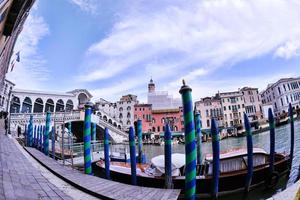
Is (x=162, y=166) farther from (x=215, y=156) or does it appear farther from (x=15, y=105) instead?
(x=15, y=105)

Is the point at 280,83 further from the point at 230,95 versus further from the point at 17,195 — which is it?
the point at 17,195

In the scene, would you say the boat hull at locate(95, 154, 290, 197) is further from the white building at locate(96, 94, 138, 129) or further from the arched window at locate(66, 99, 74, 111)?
the white building at locate(96, 94, 138, 129)

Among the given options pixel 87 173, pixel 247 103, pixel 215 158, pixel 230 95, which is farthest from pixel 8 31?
pixel 247 103

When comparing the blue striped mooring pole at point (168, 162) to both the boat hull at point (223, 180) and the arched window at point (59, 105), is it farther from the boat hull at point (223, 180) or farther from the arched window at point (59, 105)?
the arched window at point (59, 105)

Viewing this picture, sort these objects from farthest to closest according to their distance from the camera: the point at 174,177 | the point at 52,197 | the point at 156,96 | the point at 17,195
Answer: the point at 156,96
the point at 174,177
the point at 52,197
the point at 17,195

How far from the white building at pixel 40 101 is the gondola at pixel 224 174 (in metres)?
36.4

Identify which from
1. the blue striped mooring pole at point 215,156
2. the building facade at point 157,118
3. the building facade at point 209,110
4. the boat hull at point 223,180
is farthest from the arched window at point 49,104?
the blue striped mooring pole at point 215,156

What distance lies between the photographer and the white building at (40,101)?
3697 cm

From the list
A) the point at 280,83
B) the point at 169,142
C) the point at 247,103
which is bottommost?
the point at 169,142

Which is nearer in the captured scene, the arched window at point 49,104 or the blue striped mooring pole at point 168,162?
the blue striped mooring pole at point 168,162

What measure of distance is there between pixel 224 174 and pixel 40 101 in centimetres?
4193

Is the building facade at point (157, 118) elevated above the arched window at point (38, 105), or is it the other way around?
the arched window at point (38, 105)

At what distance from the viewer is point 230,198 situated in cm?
654

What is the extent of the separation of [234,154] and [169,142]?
3368mm
